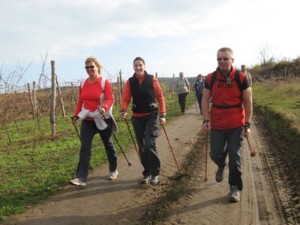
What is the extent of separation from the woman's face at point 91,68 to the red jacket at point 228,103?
196cm

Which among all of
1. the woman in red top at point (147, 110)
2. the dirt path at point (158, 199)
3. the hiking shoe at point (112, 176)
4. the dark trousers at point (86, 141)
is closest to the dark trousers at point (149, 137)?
the woman in red top at point (147, 110)

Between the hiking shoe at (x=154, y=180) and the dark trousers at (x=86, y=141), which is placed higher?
the dark trousers at (x=86, y=141)

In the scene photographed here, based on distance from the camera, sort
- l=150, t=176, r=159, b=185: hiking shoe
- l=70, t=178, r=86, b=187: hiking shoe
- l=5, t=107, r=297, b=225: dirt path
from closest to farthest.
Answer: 1. l=5, t=107, r=297, b=225: dirt path
2. l=70, t=178, r=86, b=187: hiking shoe
3. l=150, t=176, r=159, b=185: hiking shoe

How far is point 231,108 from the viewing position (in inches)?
225

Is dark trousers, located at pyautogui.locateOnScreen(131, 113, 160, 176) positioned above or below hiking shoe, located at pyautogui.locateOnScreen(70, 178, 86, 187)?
above

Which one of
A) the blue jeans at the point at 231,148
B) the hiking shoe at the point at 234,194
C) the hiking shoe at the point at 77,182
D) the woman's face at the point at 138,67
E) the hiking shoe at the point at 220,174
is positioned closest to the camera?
the hiking shoe at the point at 234,194

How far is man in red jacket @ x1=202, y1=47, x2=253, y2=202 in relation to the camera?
18.5 ft

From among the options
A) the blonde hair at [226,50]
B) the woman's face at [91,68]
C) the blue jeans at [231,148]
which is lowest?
the blue jeans at [231,148]

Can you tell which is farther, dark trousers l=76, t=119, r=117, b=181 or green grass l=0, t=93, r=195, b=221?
dark trousers l=76, t=119, r=117, b=181

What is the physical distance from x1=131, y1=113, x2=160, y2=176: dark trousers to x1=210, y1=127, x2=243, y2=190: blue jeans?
3.47ft

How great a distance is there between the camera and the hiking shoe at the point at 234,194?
559cm

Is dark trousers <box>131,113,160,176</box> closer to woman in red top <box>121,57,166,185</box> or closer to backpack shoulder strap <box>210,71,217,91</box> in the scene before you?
woman in red top <box>121,57,166,185</box>

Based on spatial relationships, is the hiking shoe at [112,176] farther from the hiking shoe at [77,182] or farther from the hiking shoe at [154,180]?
the hiking shoe at [154,180]

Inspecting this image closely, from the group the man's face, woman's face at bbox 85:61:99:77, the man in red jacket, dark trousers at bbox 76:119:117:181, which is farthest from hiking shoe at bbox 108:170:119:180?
the man's face
